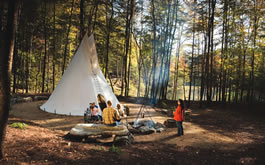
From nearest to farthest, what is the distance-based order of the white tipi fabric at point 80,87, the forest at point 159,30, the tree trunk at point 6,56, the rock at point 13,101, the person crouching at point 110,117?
1. the tree trunk at point 6,56
2. the person crouching at point 110,117
3. the white tipi fabric at point 80,87
4. the rock at point 13,101
5. the forest at point 159,30

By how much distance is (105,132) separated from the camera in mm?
5168

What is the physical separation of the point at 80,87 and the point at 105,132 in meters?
5.16

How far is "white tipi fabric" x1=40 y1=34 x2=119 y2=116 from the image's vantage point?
941 centimetres

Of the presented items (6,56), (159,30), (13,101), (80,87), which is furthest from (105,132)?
(159,30)

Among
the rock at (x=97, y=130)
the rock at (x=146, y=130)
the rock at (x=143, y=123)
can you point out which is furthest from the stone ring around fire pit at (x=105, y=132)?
the rock at (x=143, y=123)

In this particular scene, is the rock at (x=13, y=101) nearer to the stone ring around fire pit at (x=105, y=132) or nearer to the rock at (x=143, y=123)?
the stone ring around fire pit at (x=105, y=132)

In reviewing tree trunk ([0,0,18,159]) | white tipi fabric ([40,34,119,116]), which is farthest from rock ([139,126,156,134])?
tree trunk ([0,0,18,159])

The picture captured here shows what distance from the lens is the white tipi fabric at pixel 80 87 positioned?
941 cm

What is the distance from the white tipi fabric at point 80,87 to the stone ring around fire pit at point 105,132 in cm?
408

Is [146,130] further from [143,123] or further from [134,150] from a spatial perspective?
[134,150]

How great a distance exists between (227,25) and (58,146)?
17.3m

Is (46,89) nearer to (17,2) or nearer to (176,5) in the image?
(176,5)

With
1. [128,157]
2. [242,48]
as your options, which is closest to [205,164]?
[128,157]

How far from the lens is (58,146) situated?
3951 millimetres
